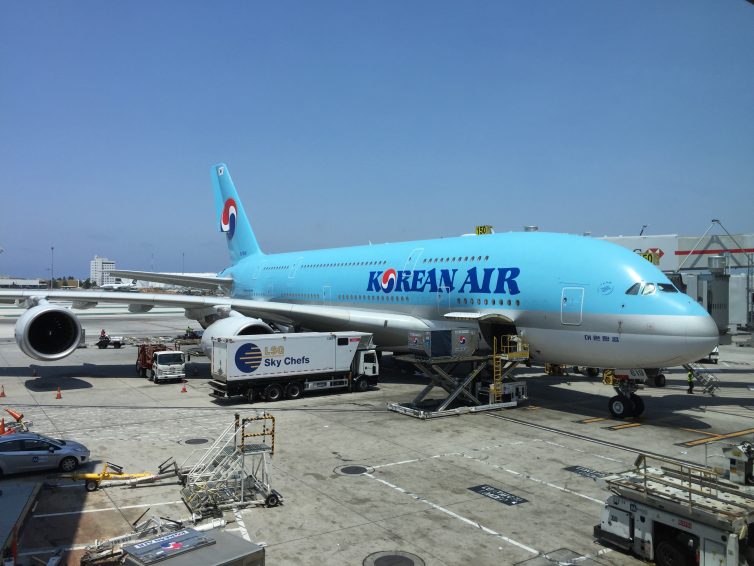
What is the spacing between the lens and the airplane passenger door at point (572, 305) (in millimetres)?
19094

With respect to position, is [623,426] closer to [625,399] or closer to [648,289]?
[625,399]

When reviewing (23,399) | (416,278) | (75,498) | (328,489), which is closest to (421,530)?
(328,489)

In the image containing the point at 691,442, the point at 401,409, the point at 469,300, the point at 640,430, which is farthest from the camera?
the point at 469,300

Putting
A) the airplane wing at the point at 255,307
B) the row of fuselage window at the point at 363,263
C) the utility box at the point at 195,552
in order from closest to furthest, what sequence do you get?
1. the utility box at the point at 195,552
2. the row of fuselage window at the point at 363,263
3. the airplane wing at the point at 255,307

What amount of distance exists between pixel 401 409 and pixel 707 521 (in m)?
12.2

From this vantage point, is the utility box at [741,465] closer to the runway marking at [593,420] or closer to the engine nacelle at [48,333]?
the runway marking at [593,420]

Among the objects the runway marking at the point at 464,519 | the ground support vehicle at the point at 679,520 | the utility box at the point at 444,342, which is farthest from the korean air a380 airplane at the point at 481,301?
the runway marking at the point at 464,519

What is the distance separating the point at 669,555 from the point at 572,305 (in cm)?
1077

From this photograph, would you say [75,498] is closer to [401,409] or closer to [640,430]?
[401,409]

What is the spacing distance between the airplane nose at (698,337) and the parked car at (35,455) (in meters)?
16.6

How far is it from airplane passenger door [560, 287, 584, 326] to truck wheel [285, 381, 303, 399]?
10194 mm

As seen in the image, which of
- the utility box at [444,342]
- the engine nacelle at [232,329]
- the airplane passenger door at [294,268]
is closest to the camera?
the utility box at [444,342]

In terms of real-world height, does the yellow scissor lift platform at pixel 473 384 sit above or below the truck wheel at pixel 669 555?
above

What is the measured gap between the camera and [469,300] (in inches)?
883
